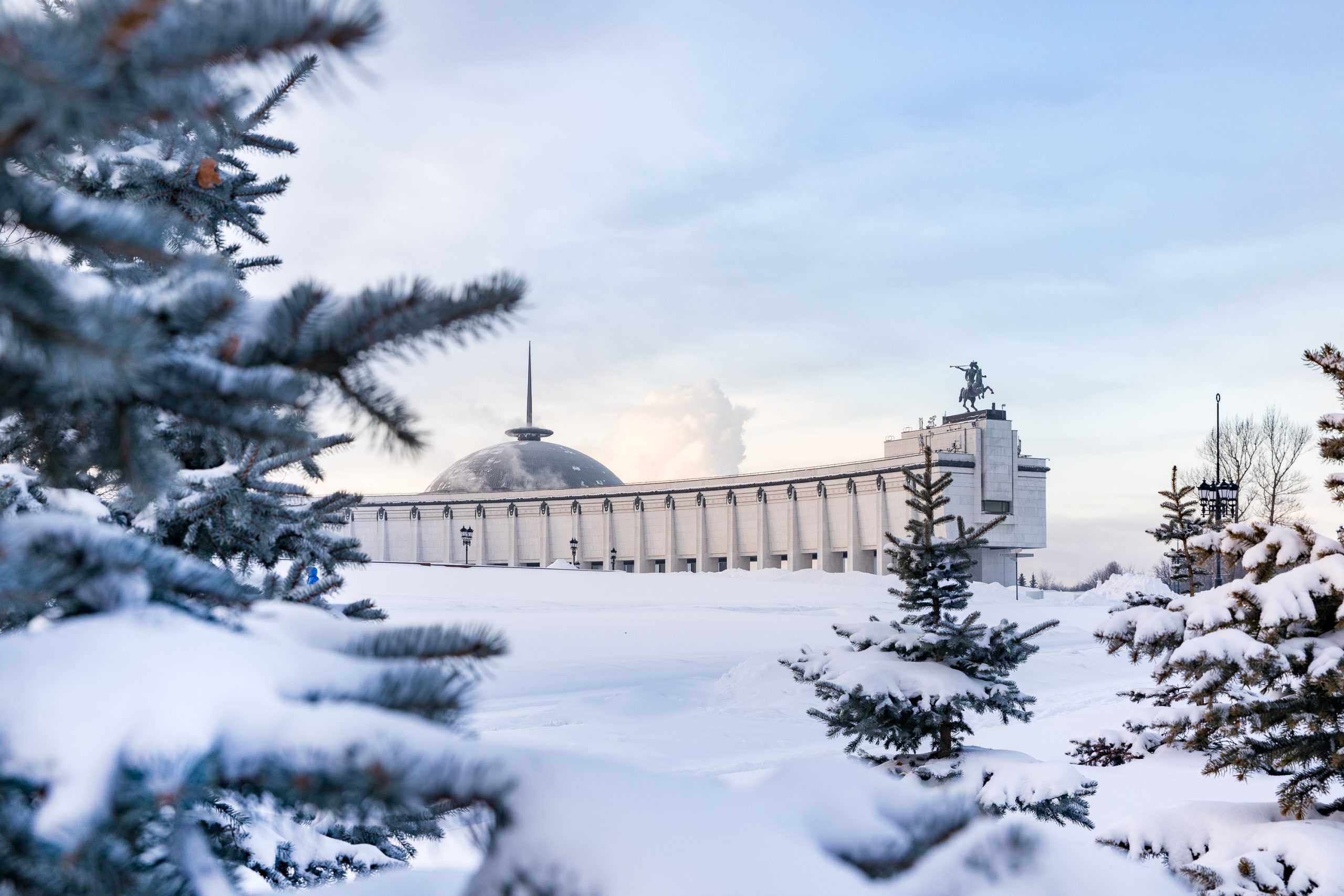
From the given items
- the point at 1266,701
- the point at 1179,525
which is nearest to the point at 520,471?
the point at 1179,525

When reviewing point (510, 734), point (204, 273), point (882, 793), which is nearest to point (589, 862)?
point (882, 793)

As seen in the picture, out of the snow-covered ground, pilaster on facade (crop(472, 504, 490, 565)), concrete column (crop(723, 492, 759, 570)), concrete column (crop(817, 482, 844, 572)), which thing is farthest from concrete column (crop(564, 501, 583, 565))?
the snow-covered ground

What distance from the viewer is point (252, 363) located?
1367 millimetres

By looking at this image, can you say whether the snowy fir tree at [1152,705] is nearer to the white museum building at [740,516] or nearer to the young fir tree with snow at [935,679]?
the young fir tree with snow at [935,679]

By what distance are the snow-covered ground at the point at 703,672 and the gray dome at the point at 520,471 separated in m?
38.6

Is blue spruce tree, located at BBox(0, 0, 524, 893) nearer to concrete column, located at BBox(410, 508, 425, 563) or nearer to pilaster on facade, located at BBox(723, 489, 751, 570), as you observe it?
pilaster on facade, located at BBox(723, 489, 751, 570)

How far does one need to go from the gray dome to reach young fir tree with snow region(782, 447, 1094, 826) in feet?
236

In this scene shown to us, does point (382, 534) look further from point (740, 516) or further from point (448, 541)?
point (740, 516)

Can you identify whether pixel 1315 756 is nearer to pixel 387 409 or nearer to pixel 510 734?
pixel 387 409

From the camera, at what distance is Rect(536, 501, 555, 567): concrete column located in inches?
2694

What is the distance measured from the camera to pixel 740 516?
6531 centimetres

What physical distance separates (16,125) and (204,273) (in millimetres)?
392

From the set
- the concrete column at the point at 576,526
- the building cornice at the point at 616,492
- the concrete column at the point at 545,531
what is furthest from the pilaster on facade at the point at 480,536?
the concrete column at the point at 576,526

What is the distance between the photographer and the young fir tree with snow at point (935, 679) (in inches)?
276
